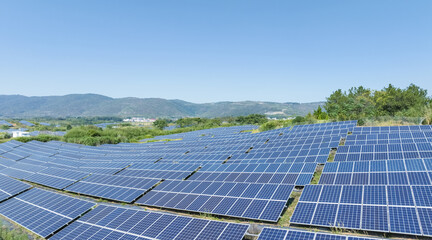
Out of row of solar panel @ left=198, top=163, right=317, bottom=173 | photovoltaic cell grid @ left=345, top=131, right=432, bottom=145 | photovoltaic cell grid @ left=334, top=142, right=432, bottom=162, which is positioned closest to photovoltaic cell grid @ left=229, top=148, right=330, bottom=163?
photovoltaic cell grid @ left=334, top=142, right=432, bottom=162

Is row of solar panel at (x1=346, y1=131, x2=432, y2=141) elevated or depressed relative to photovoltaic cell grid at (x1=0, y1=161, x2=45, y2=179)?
elevated

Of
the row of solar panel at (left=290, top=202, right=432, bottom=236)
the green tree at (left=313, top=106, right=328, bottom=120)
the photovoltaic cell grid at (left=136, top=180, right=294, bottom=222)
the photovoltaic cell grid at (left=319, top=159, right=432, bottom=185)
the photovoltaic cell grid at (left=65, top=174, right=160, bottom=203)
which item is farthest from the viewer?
the green tree at (left=313, top=106, right=328, bottom=120)

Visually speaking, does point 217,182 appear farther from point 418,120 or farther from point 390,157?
point 418,120

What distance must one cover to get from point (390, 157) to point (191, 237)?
47.5ft

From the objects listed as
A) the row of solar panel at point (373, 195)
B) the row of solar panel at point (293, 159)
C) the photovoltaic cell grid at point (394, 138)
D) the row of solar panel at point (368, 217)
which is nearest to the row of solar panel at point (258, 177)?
the row of solar panel at point (373, 195)

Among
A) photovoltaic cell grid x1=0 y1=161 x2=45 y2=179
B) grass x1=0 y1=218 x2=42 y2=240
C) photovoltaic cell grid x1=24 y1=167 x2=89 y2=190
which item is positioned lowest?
photovoltaic cell grid x1=0 y1=161 x2=45 y2=179

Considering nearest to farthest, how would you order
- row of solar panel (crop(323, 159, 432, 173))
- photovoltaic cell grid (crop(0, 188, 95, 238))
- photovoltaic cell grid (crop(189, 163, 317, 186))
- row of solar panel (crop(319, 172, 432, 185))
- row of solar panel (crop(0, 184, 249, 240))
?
row of solar panel (crop(0, 184, 249, 240)) → row of solar panel (crop(319, 172, 432, 185)) → photovoltaic cell grid (crop(0, 188, 95, 238)) → row of solar panel (crop(323, 159, 432, 173)) → photovoltaic cell grid (crop(189, 163, 317, 186))

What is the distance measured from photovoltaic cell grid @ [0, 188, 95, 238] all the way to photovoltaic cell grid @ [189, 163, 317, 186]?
7.08 metres

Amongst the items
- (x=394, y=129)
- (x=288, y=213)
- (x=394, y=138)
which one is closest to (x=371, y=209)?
(x=288, y=213)

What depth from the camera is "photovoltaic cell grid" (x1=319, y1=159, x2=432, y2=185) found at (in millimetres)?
10590

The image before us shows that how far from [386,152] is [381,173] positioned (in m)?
5.74

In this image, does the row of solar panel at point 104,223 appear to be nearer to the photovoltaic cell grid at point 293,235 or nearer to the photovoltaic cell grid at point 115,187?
the photovoltaic cell grid at point 293,235

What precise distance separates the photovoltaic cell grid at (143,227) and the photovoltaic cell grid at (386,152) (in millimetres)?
11613

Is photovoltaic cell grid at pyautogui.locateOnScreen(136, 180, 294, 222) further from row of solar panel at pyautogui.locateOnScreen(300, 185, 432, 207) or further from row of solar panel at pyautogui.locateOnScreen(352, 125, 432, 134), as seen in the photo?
row of solar panel at pyautogui.locateOnScreen(352, 125, 432, 134)
